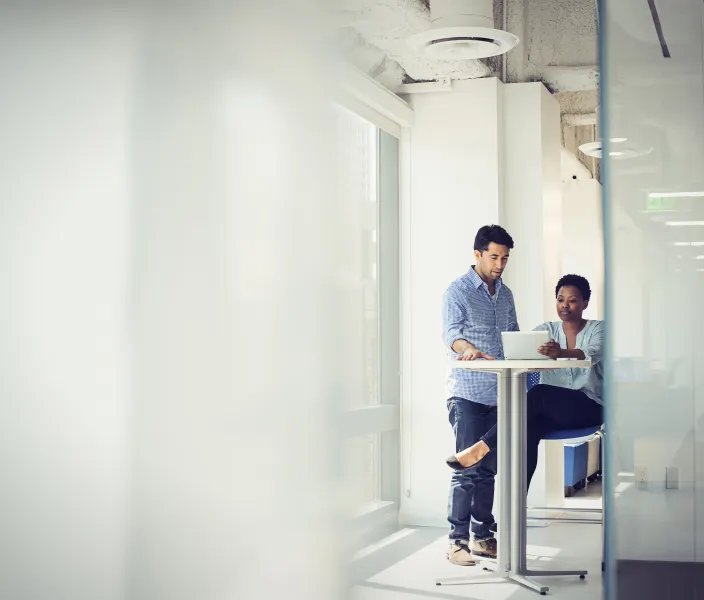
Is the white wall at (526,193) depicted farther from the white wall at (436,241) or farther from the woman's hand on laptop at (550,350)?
the woman's hand on laptop at (550,350)

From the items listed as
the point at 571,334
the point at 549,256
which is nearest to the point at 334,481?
the point at 571,334

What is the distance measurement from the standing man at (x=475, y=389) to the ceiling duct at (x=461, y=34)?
832mm

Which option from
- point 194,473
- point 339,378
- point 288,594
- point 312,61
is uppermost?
point 312,61

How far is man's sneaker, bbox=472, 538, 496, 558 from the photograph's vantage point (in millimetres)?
4641

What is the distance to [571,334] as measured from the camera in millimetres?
4805

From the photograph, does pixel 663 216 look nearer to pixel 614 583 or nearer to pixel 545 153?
pixel 614 583

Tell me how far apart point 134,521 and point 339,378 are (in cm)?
91

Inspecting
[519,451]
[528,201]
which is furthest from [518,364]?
[528,201]

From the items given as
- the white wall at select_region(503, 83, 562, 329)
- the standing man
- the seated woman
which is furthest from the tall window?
the seated woman

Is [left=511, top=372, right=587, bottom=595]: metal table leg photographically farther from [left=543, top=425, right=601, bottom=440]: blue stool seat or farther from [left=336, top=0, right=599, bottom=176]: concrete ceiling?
[left=336, top=0, right=599, bottom=176]: concrete ceiling

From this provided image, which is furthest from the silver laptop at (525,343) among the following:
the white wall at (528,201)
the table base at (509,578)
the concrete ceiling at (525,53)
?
the white wall at (528,201)

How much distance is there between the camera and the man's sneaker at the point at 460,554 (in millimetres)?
4504

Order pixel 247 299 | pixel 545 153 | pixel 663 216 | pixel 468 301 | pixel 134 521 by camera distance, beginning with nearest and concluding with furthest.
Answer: pixel 663 216 → pixel 134 521 → pixel 247 299 → pixel 468 301 → pixel 545 153

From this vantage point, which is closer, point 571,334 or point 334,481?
point 334,481
